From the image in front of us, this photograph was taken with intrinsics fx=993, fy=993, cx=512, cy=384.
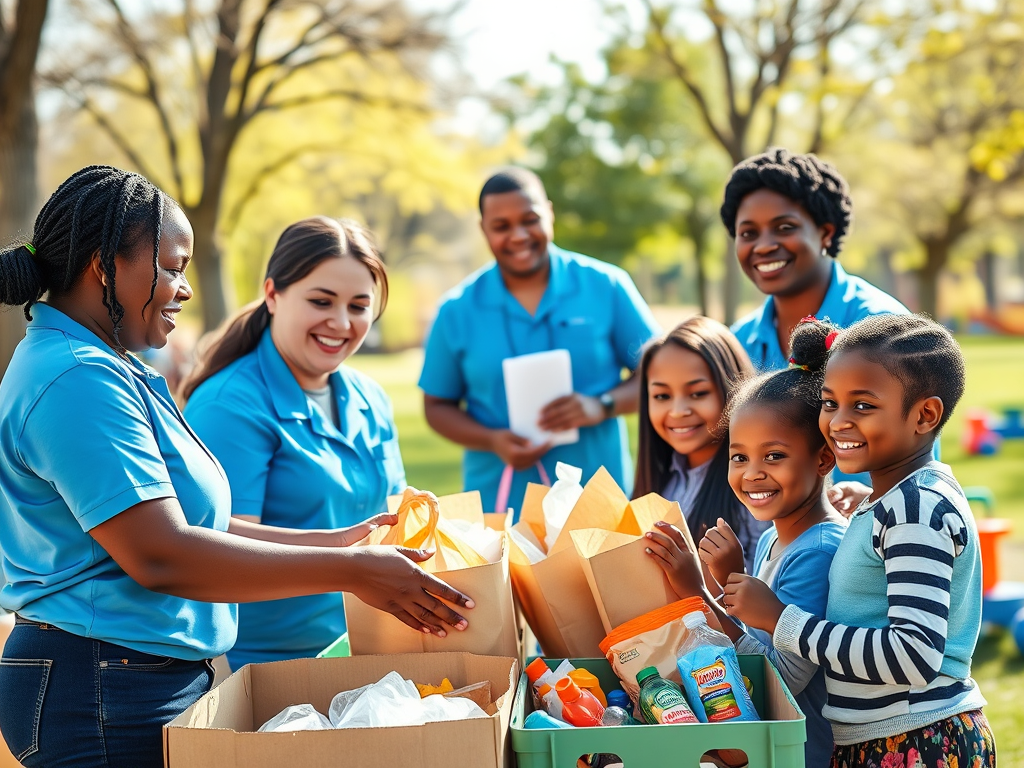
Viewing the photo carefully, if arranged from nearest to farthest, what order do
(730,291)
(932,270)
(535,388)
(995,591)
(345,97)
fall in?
(535,388) < (995,591) < (345,97) < (730,291) < (932,270)

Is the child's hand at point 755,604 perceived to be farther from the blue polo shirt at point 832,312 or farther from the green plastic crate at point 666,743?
the blue polo shirt at point 832,312

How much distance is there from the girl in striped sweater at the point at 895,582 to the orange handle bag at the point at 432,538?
1.94ft

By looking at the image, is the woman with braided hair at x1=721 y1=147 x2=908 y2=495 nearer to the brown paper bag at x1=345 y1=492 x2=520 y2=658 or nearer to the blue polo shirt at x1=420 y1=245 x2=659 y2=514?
the blue polo shirt at x1=420 y1=245 x2=659 y2=514

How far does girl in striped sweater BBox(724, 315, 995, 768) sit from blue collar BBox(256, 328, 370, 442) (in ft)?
4.38

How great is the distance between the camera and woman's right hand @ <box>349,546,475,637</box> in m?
2.00

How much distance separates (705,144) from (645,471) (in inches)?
939

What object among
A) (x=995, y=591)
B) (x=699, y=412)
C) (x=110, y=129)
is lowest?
(x=995, y=591)

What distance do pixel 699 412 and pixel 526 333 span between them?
1.33 meters

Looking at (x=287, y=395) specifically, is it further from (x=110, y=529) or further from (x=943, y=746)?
(x=943, y=746)

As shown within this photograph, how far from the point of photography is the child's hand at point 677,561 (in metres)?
2.10

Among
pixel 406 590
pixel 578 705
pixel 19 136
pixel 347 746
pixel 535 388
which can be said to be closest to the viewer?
pixel 347 746

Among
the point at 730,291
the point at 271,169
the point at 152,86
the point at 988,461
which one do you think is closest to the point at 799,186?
the point at 988,461

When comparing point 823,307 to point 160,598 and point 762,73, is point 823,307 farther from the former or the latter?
point 762,73

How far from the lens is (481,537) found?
2.37m
